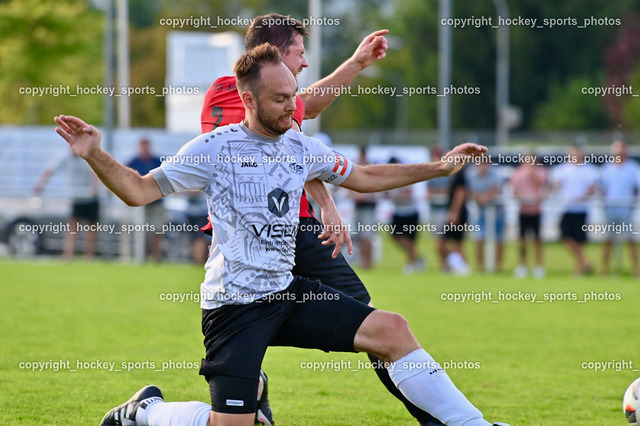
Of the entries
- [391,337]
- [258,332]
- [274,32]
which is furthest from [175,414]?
[274,32]

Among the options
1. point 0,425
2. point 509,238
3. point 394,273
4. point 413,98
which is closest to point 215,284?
point 0,425

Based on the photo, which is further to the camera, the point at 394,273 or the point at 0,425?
→ the point at 394,273

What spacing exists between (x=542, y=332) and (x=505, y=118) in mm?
31255

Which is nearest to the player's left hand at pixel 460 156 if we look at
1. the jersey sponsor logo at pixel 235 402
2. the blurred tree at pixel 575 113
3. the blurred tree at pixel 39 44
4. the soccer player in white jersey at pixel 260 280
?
the soccer player in white jersey at pixel 260 280

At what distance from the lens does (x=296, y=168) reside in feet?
15.4

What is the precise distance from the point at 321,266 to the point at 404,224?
41.8 ft

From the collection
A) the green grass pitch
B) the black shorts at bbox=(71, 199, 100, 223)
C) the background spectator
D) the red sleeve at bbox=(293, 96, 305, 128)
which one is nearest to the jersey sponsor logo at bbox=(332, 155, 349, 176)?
the red sleeve at bbox=(293, 96, 305, 128)

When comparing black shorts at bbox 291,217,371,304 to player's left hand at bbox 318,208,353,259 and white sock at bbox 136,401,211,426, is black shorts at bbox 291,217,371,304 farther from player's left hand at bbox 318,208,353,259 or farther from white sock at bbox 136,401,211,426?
white sock at bbox 136,401,211,426

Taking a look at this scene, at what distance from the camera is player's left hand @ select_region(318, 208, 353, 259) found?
5.03m

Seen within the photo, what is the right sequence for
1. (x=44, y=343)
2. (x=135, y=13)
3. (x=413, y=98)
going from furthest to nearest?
1. (x=135, y=13)
2. (x=413, y=98)
3. (x=44, y=343)

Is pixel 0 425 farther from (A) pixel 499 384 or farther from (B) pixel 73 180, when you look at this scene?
(B) pixel 73 180

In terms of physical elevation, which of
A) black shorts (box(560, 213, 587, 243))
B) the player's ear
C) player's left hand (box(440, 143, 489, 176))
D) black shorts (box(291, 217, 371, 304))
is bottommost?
black shorts (box(560, 213, 587, 243))

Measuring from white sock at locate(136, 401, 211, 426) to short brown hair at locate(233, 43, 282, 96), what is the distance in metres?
1.68

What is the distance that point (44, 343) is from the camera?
328 inches
